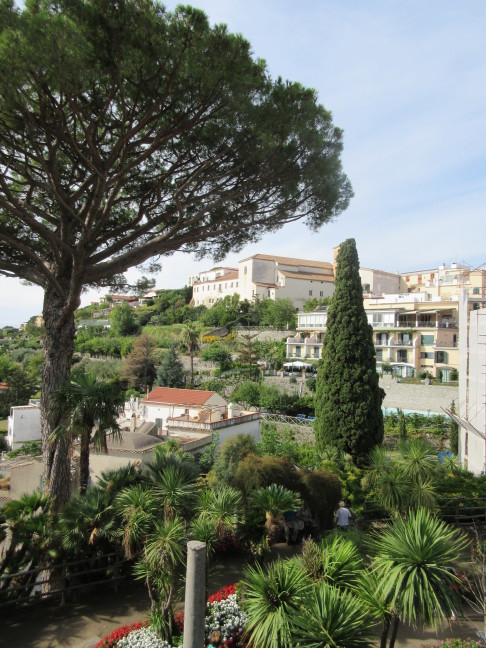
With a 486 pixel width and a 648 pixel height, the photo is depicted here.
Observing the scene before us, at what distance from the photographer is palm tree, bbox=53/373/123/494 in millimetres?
7453

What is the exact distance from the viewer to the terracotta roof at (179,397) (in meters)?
25.7

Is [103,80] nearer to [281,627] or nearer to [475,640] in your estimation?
[281,627]

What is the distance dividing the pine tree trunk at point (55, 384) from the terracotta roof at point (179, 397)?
1721 cm

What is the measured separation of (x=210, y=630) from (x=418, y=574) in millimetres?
2888

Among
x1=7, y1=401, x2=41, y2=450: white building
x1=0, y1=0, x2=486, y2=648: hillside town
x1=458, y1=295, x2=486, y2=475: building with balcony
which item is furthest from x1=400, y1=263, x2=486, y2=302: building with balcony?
x1=7, y1=401, x2=41, y2=450: white building

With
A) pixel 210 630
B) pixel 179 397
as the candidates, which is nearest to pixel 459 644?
pixel 210 630

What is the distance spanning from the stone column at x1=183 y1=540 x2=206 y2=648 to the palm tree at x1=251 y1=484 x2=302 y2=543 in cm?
387

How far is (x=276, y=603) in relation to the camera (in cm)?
493

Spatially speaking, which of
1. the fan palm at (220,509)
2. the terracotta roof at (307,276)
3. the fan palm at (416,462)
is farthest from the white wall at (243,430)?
the terracotta roof at (307,276)

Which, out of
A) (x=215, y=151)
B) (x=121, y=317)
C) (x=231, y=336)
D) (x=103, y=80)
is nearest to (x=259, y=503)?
(x=215, y=151)

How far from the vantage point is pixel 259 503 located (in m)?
8.08

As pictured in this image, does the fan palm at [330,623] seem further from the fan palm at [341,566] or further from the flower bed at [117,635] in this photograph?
the flower bed at [117,635]

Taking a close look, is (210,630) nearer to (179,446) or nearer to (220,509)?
(220,509)

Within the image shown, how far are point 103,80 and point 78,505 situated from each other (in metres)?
7.66
